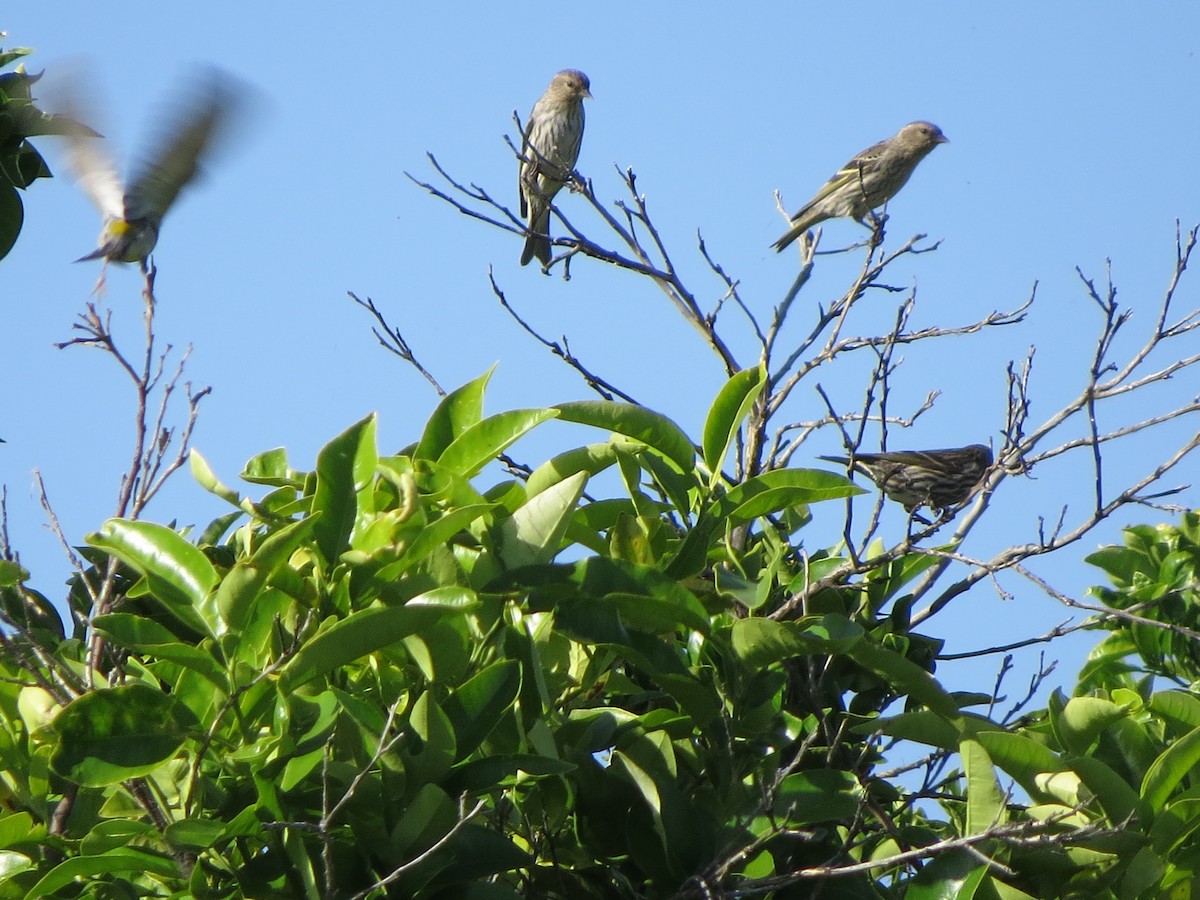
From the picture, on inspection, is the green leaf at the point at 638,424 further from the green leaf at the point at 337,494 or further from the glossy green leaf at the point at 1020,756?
the glossy green leaf at the point at 1020,756

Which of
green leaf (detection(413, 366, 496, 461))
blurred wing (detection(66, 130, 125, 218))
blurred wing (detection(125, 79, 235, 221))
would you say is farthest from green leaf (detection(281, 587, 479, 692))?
blurred wing (detection(66, 130, 125, 218))

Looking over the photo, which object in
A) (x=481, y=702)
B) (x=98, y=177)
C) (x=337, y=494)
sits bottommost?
(x=481, y=702)

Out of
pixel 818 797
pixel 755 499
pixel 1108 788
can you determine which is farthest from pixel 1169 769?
pixel 755 499

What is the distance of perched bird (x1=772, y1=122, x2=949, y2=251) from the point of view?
10.3m

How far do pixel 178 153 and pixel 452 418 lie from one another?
7.60ft

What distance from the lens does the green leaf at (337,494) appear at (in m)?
2.24

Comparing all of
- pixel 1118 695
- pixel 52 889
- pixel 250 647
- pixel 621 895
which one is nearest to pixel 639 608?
pixel 621 895

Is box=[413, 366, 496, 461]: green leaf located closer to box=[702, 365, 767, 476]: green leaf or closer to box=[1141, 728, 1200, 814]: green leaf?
box=[702, 365, 767, 476]: green leaf

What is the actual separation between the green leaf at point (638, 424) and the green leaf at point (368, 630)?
0.60 m

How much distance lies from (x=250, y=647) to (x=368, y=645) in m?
0.26

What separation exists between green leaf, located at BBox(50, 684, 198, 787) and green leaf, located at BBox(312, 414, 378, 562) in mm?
364

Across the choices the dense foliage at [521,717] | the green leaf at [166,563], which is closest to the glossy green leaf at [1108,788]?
the dense foliage at [521,717]

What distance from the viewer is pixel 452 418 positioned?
2633 mm

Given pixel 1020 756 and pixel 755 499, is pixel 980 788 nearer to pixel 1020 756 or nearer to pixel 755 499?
pixel 1020 756
